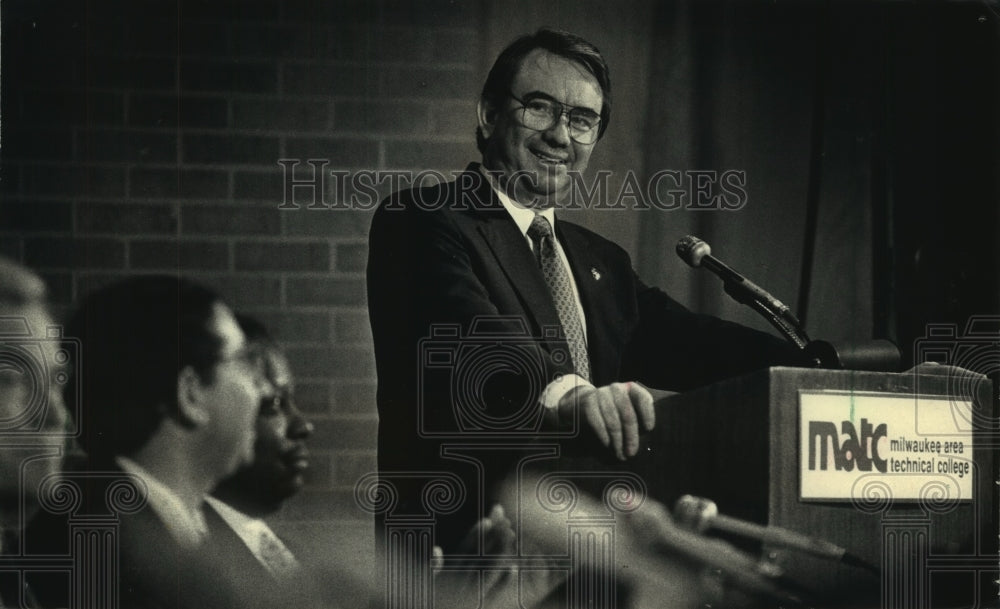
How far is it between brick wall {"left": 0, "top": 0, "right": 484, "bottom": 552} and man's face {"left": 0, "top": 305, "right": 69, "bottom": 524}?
12 cm

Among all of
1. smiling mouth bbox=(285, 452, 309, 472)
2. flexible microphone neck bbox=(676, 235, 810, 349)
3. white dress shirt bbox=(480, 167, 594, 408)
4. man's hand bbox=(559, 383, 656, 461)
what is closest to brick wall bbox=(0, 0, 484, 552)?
smiling mouth bbox=(285, 452, 309, 472)

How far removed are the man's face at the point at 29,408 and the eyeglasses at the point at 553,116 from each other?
1549 mm

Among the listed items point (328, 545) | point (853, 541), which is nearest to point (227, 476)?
point (328, 545)

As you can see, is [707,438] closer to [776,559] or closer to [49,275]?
[776,559]

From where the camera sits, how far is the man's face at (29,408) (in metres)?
3.96

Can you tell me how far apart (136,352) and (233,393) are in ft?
1.01

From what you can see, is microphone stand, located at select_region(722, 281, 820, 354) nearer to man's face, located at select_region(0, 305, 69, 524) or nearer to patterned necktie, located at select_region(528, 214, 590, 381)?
patterned necktie, located at select_region(528, 214, 590, 381)

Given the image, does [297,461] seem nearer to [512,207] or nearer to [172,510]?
[172,510]

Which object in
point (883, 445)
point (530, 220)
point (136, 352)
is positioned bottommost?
point (883, 445)

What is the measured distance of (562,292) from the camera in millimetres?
4055

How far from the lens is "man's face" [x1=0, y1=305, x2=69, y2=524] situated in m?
3.96

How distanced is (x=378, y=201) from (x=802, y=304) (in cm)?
135

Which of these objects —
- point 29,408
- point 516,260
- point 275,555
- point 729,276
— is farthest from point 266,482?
point 729,276

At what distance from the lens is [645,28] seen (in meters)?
4.22
